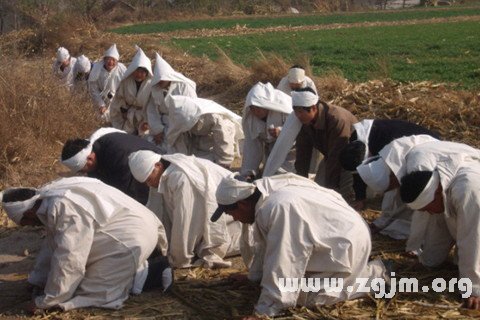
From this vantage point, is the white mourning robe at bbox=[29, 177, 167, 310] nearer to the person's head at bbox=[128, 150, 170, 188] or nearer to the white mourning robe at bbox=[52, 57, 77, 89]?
the person's head at bbox=[128, 150, 170, 188]

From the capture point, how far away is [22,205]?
5293mm

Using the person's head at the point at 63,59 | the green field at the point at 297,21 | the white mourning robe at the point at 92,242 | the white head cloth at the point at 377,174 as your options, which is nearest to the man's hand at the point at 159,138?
the white mourning robe at the point at 92,242

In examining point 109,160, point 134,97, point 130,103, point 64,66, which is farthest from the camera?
point 64,66

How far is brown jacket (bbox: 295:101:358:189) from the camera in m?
7.30

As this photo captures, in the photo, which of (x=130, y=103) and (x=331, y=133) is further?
(x=130, y=103)

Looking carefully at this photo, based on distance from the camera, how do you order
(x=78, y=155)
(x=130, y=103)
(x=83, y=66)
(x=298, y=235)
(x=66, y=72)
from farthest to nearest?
(x=66, y=72), (x=83, y=66), (x=130, y=103), (x=78, y=155), (x=298, y=235)

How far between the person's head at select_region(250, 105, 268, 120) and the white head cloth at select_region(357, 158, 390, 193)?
2.56m

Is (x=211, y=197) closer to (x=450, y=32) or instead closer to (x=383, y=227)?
(x=383, y=227)

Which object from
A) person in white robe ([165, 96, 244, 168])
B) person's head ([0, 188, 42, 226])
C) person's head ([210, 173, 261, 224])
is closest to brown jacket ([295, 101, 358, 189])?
person in white robe ([165, 96, 244, 168])

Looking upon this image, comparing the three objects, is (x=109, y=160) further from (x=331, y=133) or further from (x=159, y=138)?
(x=159, y=138)

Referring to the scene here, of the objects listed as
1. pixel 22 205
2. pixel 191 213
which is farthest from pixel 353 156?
pixel 22 205

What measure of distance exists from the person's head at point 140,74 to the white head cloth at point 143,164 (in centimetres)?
393

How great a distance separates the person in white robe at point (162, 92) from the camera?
9.46 metres

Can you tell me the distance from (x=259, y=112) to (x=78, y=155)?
7.76 ft
